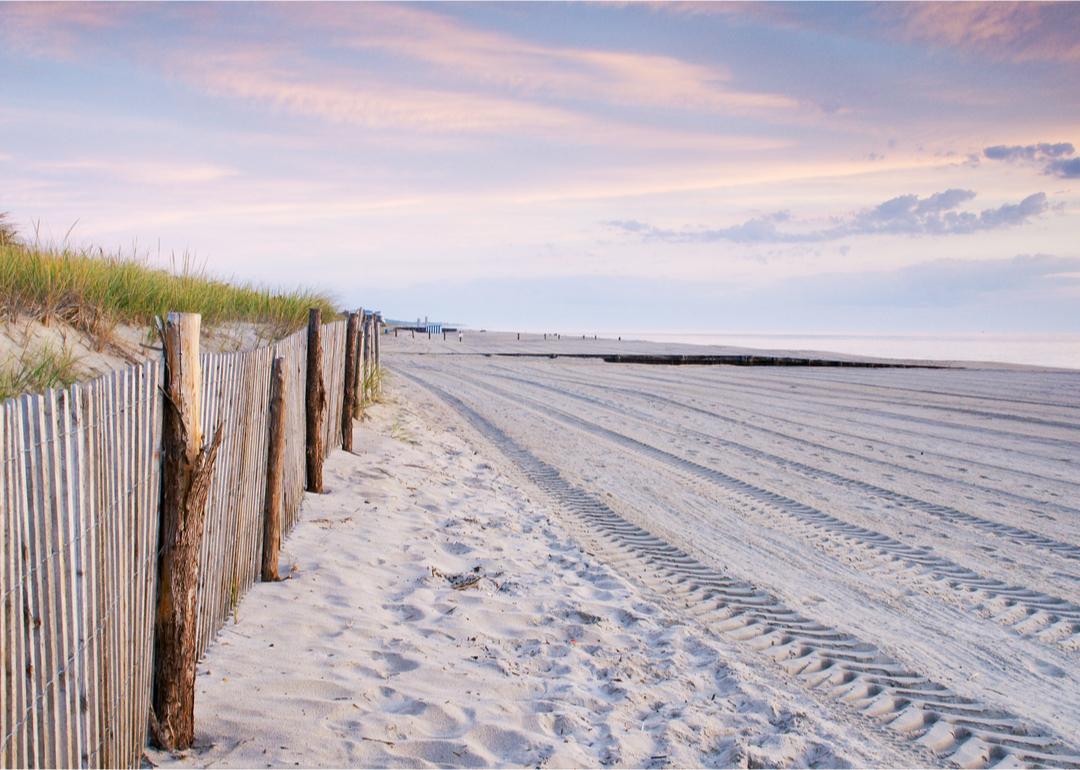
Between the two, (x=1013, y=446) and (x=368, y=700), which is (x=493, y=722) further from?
(x=1013, y=446)

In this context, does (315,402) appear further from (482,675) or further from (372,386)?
(372,386)

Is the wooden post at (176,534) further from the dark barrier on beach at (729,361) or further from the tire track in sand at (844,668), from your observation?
the dark barrier on beach at (729,361)

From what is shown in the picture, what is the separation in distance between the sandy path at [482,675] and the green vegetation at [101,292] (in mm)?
3005

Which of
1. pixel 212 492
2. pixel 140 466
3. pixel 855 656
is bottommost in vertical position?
pixel 855 656

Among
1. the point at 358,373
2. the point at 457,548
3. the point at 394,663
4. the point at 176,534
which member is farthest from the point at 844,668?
the point at 358,373

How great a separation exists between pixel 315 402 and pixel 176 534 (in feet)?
14.3

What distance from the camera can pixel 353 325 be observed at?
10.6 meters

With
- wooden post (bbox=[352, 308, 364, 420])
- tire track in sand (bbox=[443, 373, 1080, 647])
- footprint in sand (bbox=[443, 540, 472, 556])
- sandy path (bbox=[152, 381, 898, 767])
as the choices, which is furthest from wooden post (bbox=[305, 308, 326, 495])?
tire track in sand (bbox=[443, 373, 1080, 647])

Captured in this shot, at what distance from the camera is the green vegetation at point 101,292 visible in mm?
7473

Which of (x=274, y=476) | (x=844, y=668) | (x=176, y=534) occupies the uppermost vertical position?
(x=176, y=534)

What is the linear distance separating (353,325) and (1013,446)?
10339 millimetres

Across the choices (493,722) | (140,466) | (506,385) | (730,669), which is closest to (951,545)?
(730,669)

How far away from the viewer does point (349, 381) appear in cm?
1008

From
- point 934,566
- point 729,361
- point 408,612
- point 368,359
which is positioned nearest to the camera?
point 408,612
